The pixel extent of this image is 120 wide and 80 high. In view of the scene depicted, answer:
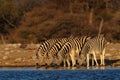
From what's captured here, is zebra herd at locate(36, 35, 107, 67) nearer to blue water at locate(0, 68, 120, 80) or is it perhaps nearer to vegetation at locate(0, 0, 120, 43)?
blue water at locate(0, 68, 120, 80)

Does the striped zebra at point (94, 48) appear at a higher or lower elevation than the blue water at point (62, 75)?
higher

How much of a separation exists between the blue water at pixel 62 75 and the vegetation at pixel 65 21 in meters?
12.7

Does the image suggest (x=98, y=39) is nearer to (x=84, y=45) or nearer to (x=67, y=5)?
(x=84, y=45)

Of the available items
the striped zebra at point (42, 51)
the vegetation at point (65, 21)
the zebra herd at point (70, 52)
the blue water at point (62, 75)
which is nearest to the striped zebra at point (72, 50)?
the zebra herd at point (70, 52)

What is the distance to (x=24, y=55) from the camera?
109 ft

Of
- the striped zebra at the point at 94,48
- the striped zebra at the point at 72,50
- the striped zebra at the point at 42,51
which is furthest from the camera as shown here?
the striped zebra at the point at 42,51

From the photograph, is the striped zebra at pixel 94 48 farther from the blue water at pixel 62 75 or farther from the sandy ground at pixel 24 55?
the blue water at pixel 62 75

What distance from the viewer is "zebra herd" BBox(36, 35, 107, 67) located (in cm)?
2977

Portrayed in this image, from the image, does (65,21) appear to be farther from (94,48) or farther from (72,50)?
(94,48)

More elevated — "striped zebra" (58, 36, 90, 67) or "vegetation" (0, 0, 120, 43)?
"vegetation" (0, 0, 120, 43)

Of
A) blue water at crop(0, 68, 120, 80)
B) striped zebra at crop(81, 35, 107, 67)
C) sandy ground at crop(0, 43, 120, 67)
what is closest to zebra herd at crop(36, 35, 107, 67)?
striped zebra at crop(81, 35, 107, 67)

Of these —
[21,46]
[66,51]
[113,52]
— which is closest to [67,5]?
[21,46]

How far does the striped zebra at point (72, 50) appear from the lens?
29797mm

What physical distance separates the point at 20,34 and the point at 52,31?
3.04 metres
